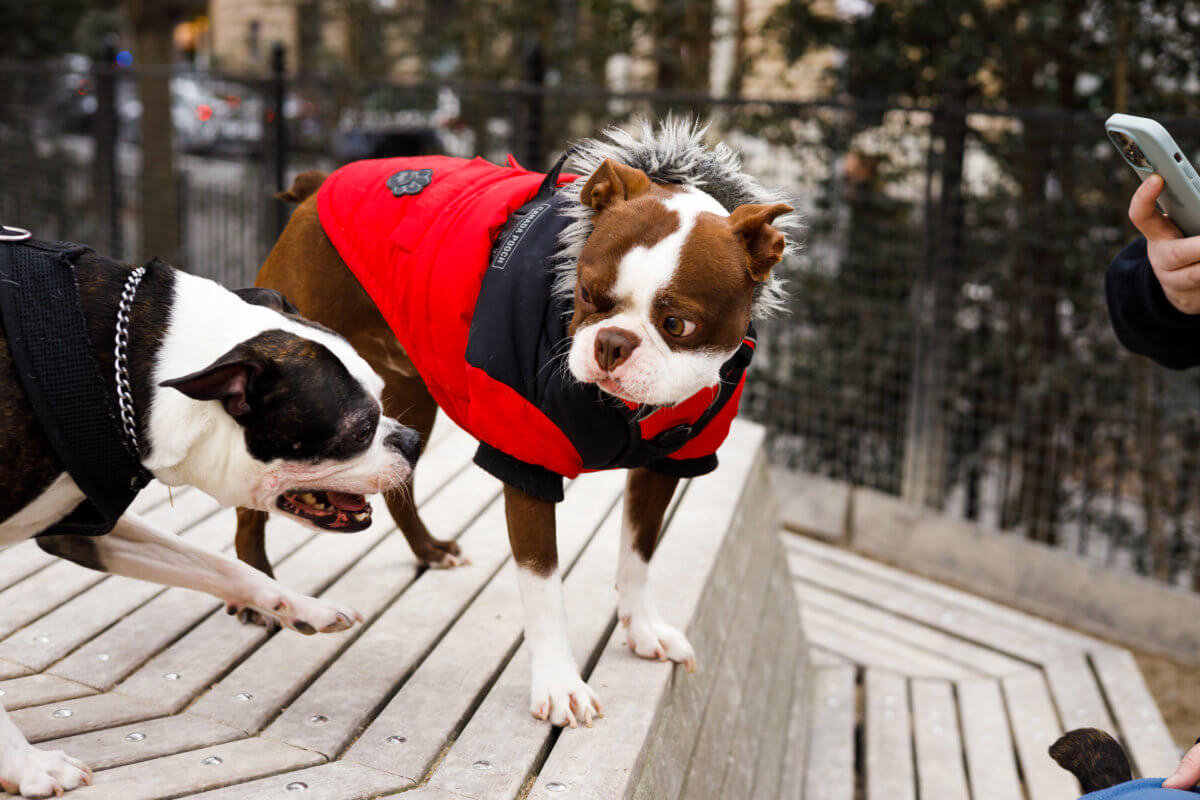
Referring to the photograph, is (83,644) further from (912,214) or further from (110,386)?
(912,214)

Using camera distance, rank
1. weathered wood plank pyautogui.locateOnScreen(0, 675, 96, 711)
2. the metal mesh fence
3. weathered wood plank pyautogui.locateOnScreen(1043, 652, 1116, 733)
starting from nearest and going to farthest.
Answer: weathered wood plank pyautogui.locateOnScreen(0, 675, 96, 711), weathered wood plank pyautogui.locateOnScreen(1043, 652, 1116, 733), the metal mesh fence

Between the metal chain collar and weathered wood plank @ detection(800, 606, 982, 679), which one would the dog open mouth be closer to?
the metal chain collar

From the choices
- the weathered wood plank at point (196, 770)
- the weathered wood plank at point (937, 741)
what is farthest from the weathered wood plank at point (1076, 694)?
the weathered wood plank at point (196, 770)

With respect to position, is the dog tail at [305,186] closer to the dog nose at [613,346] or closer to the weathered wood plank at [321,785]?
the dog nose at [613,346]

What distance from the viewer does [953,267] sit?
5.11 meters

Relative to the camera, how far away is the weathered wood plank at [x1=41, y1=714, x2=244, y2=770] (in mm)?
2096

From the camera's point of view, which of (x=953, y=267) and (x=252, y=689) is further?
(x=953, y=267)

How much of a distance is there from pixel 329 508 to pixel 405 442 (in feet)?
0.67

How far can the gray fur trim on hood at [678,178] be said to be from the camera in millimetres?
2123

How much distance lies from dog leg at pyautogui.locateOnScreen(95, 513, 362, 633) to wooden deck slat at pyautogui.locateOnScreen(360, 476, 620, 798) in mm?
256

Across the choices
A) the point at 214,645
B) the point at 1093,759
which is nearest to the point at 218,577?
the point at 214,645

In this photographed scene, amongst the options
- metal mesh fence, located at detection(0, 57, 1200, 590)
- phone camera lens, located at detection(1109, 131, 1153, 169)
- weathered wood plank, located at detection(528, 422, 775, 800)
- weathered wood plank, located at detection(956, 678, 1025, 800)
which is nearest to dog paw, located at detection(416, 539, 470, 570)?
weathered wood plank, located at detection(528, 422, 775, 800)

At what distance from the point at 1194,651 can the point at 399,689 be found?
11.7 ft

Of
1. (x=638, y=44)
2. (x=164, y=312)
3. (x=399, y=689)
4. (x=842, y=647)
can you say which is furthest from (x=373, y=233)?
(x=638, y=44)
